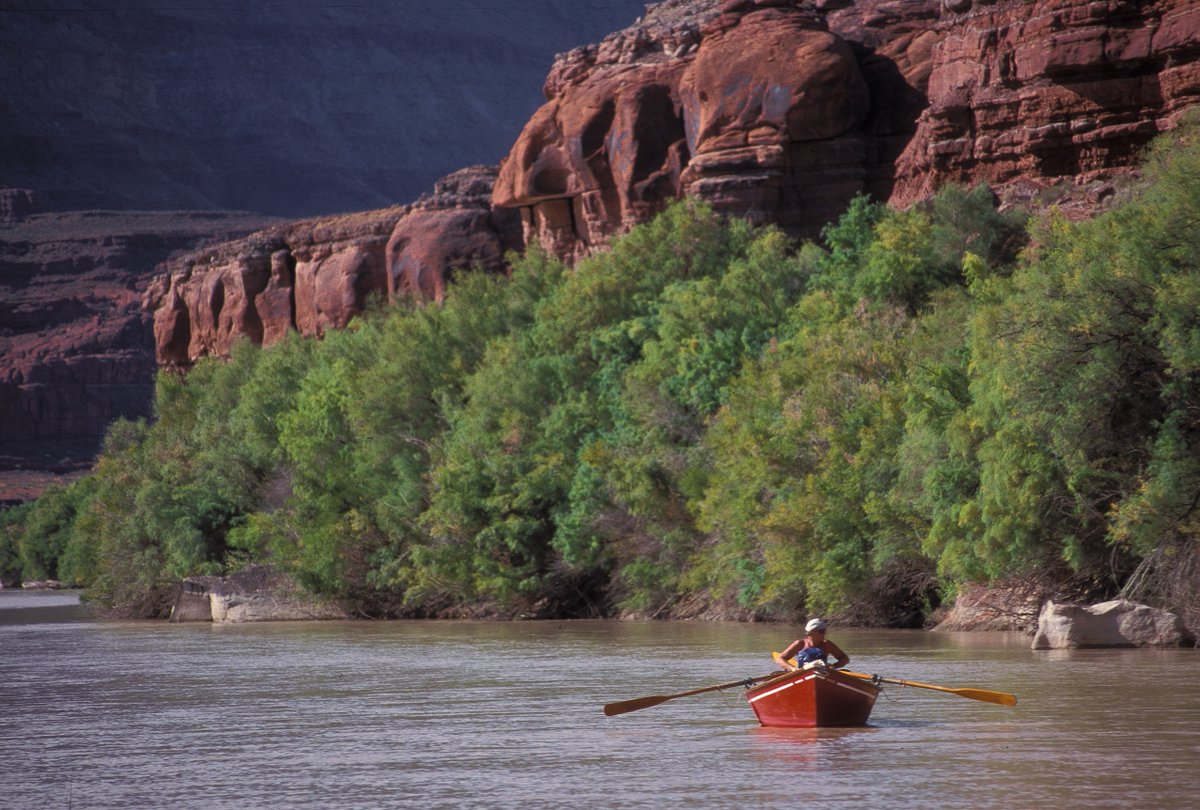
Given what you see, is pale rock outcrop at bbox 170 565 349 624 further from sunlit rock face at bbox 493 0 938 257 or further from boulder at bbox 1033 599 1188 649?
boulder at bbox 1033 599 1188 649

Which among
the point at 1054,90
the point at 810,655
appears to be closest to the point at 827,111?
the point at 1054,90

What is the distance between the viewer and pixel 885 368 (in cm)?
4725

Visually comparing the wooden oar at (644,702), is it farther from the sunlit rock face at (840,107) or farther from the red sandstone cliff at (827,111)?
the red sandstone cliff at (827,111)

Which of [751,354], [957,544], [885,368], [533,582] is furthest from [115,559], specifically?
[957,544]

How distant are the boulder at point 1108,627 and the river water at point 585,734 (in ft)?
2.58

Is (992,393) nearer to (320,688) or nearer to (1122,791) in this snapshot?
(320,688)

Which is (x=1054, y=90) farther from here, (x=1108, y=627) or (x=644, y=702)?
(x=644, y=702)

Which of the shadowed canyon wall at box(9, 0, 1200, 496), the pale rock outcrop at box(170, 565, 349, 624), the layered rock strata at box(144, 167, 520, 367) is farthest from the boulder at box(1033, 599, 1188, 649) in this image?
the layered rock strata at box(144, 167, 520, 367)

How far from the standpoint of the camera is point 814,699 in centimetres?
2395

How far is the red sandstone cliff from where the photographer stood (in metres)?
55.0

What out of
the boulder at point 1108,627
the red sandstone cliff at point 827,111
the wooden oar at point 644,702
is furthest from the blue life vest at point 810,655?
the red sandstone cliff at point 827,111

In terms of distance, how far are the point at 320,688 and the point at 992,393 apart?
15.2m

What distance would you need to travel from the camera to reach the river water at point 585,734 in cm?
1966

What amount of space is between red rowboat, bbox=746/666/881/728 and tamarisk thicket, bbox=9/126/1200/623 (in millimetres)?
13327
